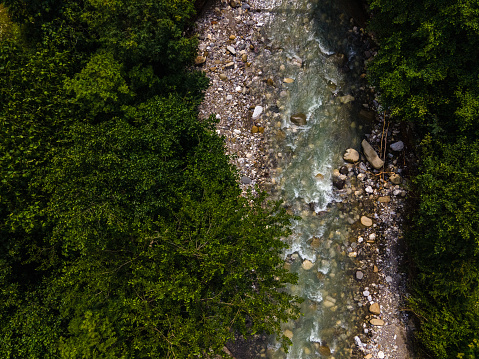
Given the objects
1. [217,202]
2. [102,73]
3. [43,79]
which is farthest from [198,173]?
[43,79]

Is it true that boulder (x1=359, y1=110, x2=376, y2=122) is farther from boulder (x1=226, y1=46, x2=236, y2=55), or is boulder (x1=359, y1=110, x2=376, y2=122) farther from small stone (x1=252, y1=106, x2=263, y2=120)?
boulder (x1=226, y1=46, x2=236, y2=55)

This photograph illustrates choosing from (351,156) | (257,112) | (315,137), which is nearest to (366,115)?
(351,156)

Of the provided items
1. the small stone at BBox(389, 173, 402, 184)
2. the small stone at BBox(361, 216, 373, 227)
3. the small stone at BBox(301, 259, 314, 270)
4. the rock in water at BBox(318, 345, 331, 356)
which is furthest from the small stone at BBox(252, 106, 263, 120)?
the rock in water at BBox(318, 345, 331, 356)

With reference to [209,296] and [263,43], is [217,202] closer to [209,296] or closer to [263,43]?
[209,296]

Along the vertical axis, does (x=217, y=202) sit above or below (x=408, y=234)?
above

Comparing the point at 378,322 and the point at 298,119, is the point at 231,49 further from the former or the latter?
the point at 378,322

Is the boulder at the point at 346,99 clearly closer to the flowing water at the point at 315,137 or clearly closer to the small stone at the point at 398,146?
the flowing water at the point at 315,137
